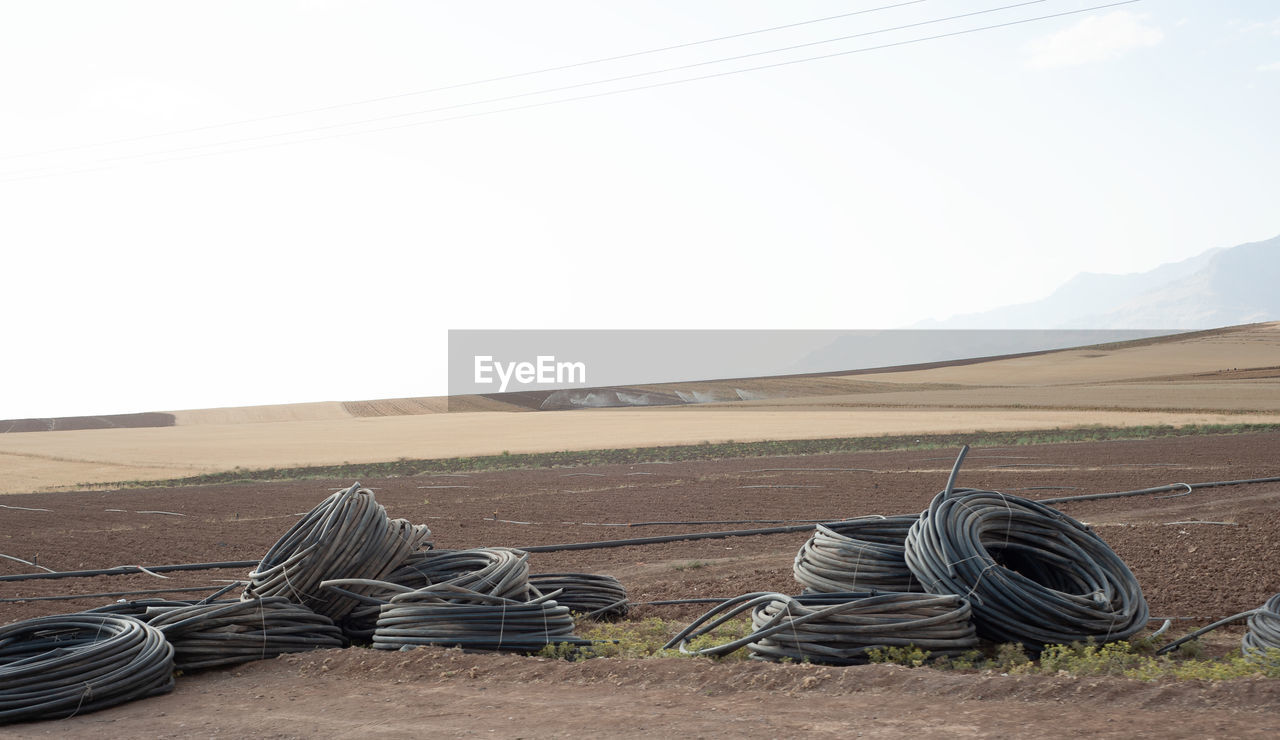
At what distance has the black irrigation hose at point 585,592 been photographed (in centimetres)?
913

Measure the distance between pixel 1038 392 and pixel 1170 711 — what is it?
5192cm

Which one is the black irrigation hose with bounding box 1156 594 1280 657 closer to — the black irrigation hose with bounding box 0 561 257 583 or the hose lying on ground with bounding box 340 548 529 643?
the hose lying on ground with bounding box 340 548 529 643

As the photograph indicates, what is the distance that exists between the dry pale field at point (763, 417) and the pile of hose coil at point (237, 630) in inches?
993

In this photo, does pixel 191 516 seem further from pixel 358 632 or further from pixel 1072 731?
pixel 1072 731

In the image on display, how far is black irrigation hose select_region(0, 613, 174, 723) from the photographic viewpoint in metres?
6.20

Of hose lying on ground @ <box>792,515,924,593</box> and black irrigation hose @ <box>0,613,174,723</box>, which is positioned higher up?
hose lying on ground @ <box>792,515,924,593</box>

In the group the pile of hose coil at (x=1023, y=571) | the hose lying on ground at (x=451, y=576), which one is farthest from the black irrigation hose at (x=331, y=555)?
the pile of hose coil at (x=1023, y=571)

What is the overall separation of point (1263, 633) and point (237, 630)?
23.9ft

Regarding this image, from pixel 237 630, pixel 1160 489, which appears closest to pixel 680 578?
pixel 237 630

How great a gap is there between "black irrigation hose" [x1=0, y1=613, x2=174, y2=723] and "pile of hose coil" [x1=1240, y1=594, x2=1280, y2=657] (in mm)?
7354

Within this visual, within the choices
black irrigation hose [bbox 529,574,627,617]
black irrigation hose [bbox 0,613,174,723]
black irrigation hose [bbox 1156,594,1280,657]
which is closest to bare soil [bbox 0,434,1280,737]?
black irrigation hose [bbox 0,613,174,723]

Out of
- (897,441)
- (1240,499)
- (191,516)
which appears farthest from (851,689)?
(897,441)

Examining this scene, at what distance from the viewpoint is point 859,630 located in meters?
6.64

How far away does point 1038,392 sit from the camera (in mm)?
53312
